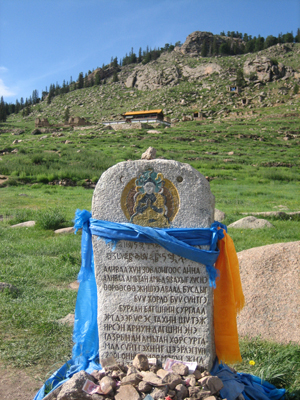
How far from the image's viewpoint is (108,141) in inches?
1512

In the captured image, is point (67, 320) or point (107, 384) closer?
point (107, 384)

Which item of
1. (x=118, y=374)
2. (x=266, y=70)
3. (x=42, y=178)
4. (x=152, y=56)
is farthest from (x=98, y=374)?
(x=152, y=56)

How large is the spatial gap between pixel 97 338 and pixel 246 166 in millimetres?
24142

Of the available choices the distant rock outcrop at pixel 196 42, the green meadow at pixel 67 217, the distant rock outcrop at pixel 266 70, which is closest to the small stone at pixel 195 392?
the green meadow at pixel 67 217

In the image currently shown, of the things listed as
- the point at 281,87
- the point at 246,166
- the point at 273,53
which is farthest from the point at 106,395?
the point at 273,53

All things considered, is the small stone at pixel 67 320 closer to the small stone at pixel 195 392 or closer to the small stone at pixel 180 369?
the small stone at pixel 180 369

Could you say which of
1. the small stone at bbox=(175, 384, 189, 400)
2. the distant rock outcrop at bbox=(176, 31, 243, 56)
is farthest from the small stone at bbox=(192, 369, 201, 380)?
the distant rock outcrop at bbox=(176, 31, 243, 56)

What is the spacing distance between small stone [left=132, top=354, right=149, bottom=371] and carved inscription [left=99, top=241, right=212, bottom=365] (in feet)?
0.30

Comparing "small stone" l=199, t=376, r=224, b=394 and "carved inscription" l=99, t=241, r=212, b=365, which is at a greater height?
"carved inscription" l=99, t=241, r=212, b=365

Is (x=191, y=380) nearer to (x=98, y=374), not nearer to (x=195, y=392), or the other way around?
(x=195, y=392)

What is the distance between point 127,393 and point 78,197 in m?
13.7

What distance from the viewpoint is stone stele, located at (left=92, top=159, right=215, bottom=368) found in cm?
295

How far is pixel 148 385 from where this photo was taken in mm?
2605

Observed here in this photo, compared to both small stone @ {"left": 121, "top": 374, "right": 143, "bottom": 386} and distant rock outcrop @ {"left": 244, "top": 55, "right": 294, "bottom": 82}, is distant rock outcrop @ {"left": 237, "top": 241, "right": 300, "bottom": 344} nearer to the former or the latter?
small stone @ {"left": 121, "top": 374, "right": 143, "bottom": 386}
